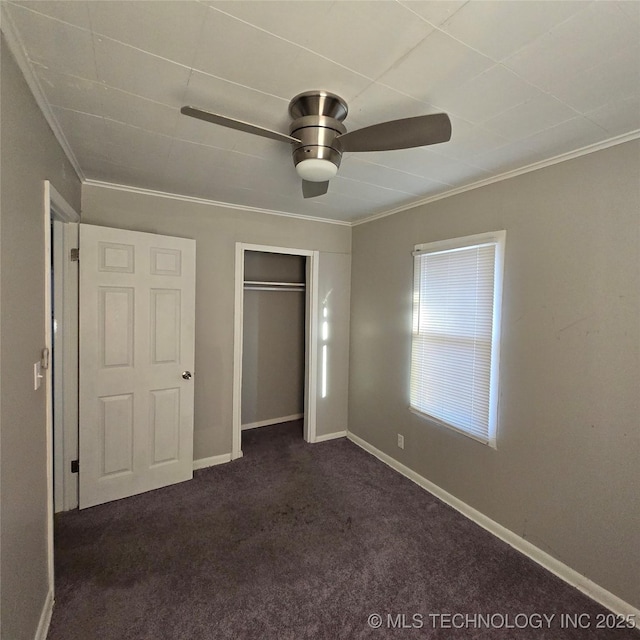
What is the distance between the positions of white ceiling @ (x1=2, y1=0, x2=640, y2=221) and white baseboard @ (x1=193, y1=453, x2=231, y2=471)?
8.30ft

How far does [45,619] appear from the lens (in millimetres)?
1554

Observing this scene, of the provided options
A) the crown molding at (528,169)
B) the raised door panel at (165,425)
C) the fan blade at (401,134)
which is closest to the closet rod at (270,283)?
the crown molding at (528,169)

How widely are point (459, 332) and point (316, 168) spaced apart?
1676mm

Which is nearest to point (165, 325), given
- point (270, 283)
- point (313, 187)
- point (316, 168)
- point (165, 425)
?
point (165, 425)

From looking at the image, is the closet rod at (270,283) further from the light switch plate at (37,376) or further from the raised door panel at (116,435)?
the light switch plate at (37,376)

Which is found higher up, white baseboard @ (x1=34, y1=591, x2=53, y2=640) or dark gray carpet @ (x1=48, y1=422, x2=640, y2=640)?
white baseboard @ (x1=34, y1=591, x2=53, y2=640)

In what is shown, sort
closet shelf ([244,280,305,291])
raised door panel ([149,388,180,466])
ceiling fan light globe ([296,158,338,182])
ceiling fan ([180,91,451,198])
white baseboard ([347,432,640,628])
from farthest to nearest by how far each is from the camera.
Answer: closet shelf ([244,280,305,291]) < raised door panel ([149,388,180,466]) < white baseboard ([347,432,640,628]) < ceiling fan light globe ([296,158,338,182]) < ceiling fan ([180,91,451,198])

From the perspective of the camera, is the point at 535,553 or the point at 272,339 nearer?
the point at 535,553

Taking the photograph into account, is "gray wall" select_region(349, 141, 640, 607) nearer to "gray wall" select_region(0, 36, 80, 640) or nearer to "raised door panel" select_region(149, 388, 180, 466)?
"raised door panel" select_region(149, 388, 180, 466)

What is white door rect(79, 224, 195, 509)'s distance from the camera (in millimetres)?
2453

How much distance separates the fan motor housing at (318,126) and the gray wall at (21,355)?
1.03m

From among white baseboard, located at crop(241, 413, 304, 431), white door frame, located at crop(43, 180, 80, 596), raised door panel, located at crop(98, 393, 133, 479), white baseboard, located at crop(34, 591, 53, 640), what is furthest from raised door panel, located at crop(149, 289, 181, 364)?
white baseboard, located at crop(241, 413, 304, 431)

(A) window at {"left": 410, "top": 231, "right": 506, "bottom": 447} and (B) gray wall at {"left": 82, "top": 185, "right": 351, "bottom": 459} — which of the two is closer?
(A) window at {"left": 410, "top": 231, "right": 506, "bottom": 447}

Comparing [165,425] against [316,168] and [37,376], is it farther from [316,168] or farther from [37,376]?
[316,168]
